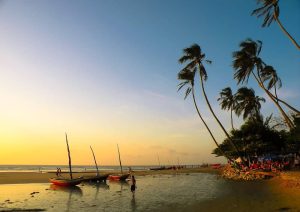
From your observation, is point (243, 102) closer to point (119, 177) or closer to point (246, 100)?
point (246, 100)

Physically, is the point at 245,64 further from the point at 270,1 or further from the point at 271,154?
the point at 271,154

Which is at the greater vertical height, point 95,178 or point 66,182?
point 66,182

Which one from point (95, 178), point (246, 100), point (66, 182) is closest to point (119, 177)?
point (95, 178)

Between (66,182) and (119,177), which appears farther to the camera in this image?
(119,177)

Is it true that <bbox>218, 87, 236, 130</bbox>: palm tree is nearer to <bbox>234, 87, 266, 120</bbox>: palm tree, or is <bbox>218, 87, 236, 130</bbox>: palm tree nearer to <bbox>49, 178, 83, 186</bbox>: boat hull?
<bbox>234, 87, 266, 120</bbox>: palm tree

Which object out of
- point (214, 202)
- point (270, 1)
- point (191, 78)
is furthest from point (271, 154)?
point (214, 202)

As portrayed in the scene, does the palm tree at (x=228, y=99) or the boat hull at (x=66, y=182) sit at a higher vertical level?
the palm tree at (x=228, y=99)

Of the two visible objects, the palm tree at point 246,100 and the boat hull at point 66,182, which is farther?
the palm tree at point 246,100

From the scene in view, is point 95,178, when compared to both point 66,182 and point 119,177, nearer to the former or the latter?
point 119,177

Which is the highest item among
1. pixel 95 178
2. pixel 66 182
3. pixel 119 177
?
pixel 66 182

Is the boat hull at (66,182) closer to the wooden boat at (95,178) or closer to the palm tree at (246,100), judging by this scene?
the wooden boat at (95,178)

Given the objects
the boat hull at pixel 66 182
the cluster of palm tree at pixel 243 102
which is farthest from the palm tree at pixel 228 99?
the boat hull at pixel 66 182

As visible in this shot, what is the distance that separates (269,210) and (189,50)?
33013 mm

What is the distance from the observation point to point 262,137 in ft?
174
